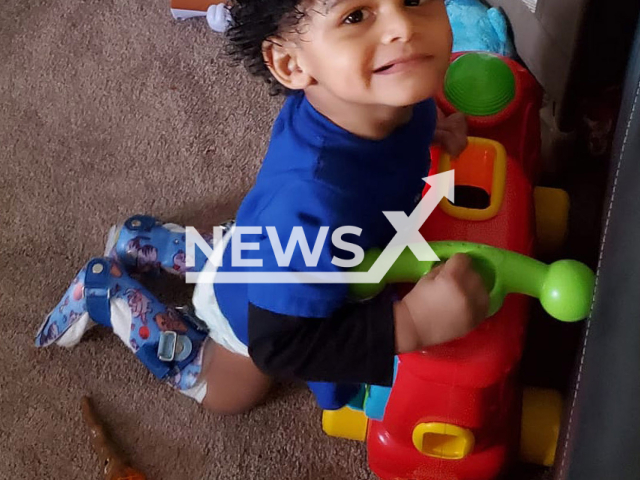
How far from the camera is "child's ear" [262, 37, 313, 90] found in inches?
25.1

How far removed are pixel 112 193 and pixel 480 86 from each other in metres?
0.58

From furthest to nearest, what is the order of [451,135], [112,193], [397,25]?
1. [112,193]
2. [451,135]
3. [397,25]

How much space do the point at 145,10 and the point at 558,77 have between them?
76 centimetres

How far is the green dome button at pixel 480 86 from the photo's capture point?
0.86 metres

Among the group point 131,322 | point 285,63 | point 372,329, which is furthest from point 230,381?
point 285,63

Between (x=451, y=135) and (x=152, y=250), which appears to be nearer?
(x=451, y=135)

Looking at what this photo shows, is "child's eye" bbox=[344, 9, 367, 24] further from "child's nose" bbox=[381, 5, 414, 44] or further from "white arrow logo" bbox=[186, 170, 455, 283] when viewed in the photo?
"white arrow logo" bbox=[186, 170, 455, 283]

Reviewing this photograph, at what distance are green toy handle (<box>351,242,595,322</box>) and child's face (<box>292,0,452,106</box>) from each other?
14 centimetres

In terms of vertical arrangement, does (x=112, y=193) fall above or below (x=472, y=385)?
below

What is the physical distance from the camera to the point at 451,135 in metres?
0.80

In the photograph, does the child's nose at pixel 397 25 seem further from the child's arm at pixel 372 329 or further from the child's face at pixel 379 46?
the child's arm at pixel 372 329

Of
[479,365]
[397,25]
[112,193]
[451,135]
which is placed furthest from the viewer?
[112,193]

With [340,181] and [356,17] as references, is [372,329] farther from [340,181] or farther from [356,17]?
[356,17]

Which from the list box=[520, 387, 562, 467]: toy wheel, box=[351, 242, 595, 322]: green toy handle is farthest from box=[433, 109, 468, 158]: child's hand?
box=[520, 387, 562, 467]: toy wheel
